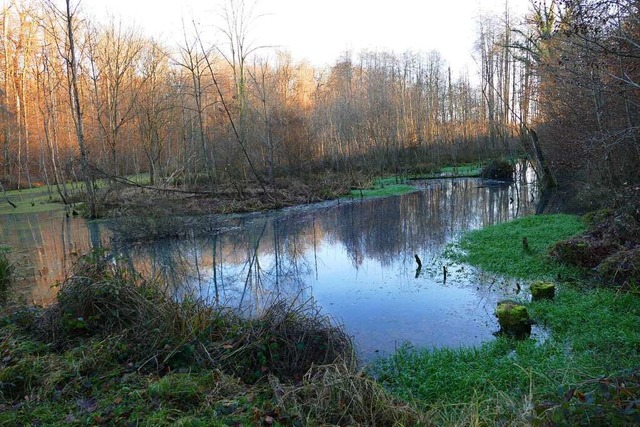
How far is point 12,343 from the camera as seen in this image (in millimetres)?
5023

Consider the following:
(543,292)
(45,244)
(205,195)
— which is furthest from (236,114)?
(543,292)

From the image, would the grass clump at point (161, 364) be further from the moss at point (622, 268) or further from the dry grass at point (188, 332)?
the moss at point (622, 268)

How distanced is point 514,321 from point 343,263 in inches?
210

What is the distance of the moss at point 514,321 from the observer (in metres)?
5.84

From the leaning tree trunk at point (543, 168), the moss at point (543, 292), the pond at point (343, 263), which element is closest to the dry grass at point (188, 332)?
the pond at point (343, 263)

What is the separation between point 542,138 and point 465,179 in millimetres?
8117

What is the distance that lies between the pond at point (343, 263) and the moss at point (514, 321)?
0.80 feet

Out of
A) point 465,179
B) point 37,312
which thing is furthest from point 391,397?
point 465,179

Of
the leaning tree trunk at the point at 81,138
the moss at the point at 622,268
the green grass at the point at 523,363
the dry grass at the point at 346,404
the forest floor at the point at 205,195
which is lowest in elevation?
the green grass at the point at 523,363

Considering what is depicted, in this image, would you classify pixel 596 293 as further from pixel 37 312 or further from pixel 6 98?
pixel 6 98

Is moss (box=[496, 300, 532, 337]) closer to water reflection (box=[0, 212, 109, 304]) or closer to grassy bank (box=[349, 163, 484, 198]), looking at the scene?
water reflection (box=[0, 212, 109, 304])

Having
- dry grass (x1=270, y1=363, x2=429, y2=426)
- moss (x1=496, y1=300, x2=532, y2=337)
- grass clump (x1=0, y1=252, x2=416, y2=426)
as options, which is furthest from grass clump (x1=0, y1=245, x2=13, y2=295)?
moss (x1=496, y1=300, x2=532, y2=337)

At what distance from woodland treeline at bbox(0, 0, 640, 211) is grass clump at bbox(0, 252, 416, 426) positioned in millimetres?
12172

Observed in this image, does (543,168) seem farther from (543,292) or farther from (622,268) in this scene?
(543,292)
